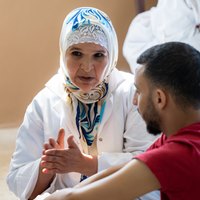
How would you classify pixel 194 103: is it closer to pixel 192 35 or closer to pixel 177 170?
pixel 177 170

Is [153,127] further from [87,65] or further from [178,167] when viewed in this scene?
[87,65]

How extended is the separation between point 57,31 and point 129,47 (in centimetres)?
72

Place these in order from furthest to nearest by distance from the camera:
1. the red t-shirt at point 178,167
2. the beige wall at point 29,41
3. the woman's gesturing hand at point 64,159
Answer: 1. the beige wall at point 29,41
2. the woman's gesturing hand at point 64,159
3. the red t-shirt at point 178,167

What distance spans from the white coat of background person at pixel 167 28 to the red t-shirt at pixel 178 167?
1362 millimetres

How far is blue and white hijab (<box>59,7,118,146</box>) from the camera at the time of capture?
4.97 ft

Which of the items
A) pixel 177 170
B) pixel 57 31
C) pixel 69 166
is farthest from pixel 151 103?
pixel 57 31

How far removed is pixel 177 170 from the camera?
3.19 ft

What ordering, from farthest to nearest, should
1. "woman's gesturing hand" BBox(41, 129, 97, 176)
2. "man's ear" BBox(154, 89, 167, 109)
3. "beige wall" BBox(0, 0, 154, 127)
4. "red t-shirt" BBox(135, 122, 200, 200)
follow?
"beige wall" BBox(0, 0, 154, 127), "woman's gesturing hand" BBox(41, 129, 97, 176), "man's ear" BBox(154, 89, 167, 109), "red t-shirt" BBox(135, 122, 200, 200)

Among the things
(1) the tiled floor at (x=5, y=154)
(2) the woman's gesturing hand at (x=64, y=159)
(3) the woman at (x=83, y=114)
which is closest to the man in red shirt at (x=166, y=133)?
(2) the woman's gesturing hand at (x=64, y=159)

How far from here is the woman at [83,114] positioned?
4.85 ft

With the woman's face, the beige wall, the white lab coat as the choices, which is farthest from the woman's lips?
the beige wall

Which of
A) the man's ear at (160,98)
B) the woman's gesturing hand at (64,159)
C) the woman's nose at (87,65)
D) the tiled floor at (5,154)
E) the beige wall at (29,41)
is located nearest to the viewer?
the man's ear at (160,98)

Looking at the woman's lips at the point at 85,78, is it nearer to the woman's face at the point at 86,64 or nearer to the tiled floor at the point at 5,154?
the woman's face at the point at 86,64

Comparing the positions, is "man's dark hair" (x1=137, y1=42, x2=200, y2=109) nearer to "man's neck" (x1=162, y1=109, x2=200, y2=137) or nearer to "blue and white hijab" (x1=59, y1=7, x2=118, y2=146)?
"man's neck" (x1=162, y1=109, x2=200, y2=137)
